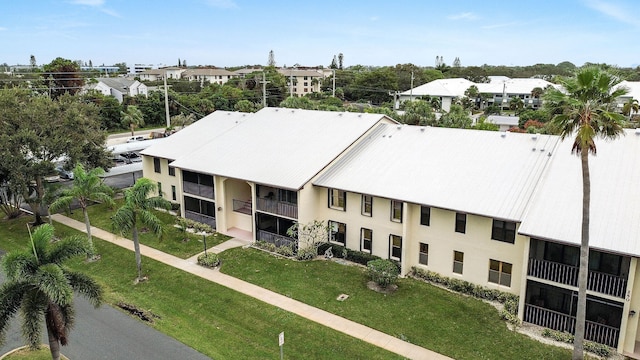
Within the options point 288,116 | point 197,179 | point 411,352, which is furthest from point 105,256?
point 411,352

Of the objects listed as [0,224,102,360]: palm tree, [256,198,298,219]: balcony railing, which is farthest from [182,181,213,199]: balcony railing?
[0,224,102,360]: palm tree

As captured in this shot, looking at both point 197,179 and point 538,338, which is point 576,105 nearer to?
point 538,338

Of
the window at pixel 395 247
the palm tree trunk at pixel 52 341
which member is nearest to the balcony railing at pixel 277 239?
the window at pixel 395 247

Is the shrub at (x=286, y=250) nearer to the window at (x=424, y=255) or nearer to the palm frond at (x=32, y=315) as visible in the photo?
the window at (x=424, y=255)

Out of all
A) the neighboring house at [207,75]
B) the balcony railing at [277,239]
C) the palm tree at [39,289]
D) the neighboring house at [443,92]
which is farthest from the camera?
the neighboring house at [207,75]

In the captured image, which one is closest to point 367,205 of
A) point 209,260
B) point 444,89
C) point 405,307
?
point 405,307

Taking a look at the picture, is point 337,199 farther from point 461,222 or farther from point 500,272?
point 500,272
